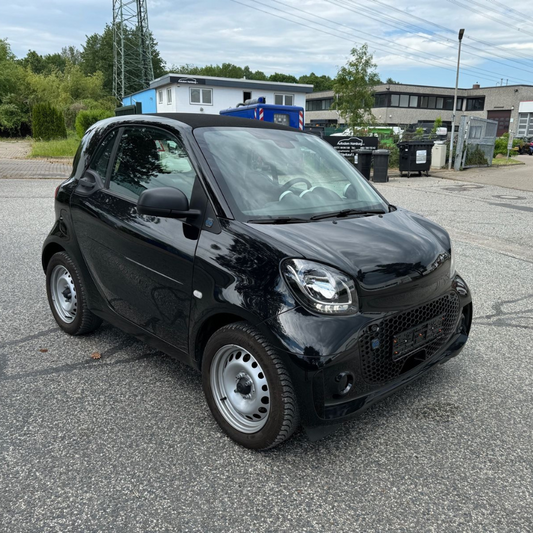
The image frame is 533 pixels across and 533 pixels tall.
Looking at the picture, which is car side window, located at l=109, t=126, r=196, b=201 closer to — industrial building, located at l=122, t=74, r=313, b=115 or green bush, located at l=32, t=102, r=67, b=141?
green bush, located at l=32, t=102, r=67, b=141

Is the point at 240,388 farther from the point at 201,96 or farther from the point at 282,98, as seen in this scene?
the point at 282,98

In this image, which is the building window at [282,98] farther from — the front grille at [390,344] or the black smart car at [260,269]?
the front grille at [390,344]

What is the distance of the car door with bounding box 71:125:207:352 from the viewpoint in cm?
295

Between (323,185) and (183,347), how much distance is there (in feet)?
4.73

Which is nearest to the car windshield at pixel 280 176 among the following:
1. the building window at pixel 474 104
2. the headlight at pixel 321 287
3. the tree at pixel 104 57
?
the headlight at pixel 321 287

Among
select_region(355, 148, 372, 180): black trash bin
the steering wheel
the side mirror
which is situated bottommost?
select_region(355, 148, 372, 180): black trash bin

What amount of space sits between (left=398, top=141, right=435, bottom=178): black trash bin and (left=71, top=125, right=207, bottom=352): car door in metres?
16.9

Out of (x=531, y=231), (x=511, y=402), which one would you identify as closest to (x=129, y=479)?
(x=511, y=402)

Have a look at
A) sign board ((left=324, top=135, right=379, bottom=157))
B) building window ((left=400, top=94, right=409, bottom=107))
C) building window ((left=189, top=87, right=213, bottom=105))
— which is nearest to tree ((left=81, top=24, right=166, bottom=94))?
building window ((left=400, top=94, right=409, bottom=107))

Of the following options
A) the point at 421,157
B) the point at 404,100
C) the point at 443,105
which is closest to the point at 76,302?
the point at 421,157

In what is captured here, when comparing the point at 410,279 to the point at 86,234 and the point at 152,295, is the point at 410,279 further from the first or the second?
the point at 86,234

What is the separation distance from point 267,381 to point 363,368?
478mm

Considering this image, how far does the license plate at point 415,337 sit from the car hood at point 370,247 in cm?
28

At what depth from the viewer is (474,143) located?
22.3 metres
